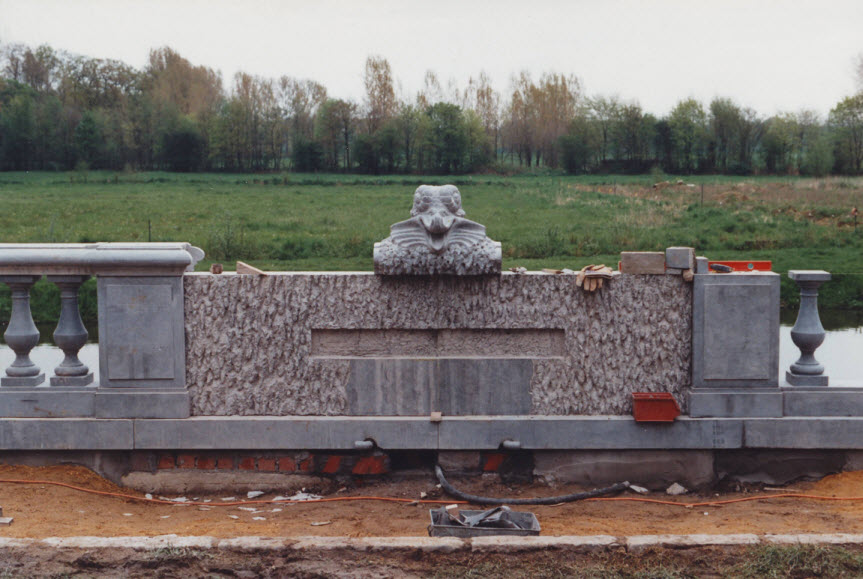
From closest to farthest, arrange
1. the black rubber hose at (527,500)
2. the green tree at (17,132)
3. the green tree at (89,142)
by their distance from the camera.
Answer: the black rubber hose at (527,500)
the green tree at (17,132)
the green tree at (89,142)

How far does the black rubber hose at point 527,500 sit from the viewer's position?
5551mm

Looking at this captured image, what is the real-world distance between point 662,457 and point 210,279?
325 cm

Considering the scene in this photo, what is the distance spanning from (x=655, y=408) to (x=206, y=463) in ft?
9.93

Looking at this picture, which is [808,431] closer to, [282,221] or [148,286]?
[148,286]

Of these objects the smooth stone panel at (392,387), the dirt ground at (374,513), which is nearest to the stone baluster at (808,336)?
the dirt ground at (374,513)

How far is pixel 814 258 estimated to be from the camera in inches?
750

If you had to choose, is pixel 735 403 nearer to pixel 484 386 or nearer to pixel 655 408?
pixel 655 408

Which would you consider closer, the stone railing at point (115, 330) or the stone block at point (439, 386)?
the stone railing at point (115, 330)

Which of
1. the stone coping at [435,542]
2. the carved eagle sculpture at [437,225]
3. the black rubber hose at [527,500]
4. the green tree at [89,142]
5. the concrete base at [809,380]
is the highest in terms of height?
the green tree at [89,142]

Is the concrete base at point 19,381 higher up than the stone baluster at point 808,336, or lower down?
lower down

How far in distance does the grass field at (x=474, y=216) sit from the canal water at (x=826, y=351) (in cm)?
120

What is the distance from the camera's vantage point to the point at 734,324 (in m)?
5.86

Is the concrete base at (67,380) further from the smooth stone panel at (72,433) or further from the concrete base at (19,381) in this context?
the smooth stone panel at (72,433)

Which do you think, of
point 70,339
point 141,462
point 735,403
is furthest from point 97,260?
point 735,403
